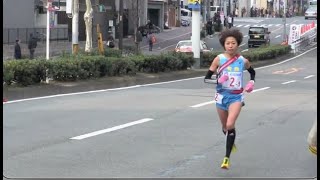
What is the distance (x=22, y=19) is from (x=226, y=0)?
187 ft

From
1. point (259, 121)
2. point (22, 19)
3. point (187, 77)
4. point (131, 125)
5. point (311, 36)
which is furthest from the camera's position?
point (311, 36)

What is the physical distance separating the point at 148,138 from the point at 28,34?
118 ft

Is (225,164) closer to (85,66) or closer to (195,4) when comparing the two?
(85,66)

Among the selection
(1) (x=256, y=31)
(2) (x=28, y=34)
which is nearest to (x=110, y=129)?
(2) (x=28, y=34)

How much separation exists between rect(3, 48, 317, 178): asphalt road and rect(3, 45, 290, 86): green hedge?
1.52 metres

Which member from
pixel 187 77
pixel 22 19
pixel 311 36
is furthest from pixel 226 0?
pixel 187 77

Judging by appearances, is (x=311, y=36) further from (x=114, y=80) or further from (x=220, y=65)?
(x=220, y=65)

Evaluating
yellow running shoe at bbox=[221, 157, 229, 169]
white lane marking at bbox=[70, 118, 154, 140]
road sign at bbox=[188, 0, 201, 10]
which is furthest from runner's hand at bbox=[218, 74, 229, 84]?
road sign at bbox=[188, 0, 201, 10]

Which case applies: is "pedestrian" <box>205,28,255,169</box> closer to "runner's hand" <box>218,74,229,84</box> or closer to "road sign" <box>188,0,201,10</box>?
"runner's hand" <box>218,74,229,84</box>

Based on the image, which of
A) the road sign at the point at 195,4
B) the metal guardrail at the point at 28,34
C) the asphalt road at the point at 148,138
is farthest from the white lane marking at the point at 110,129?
the metal guardrail at the point at 28,34

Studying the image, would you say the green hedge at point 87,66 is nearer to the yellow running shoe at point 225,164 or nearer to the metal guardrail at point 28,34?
the yellow running shoe at point 225,164

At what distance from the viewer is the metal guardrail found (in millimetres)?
41438

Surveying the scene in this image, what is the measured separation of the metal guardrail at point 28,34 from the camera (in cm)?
4144

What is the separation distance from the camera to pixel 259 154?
27.0 ft
